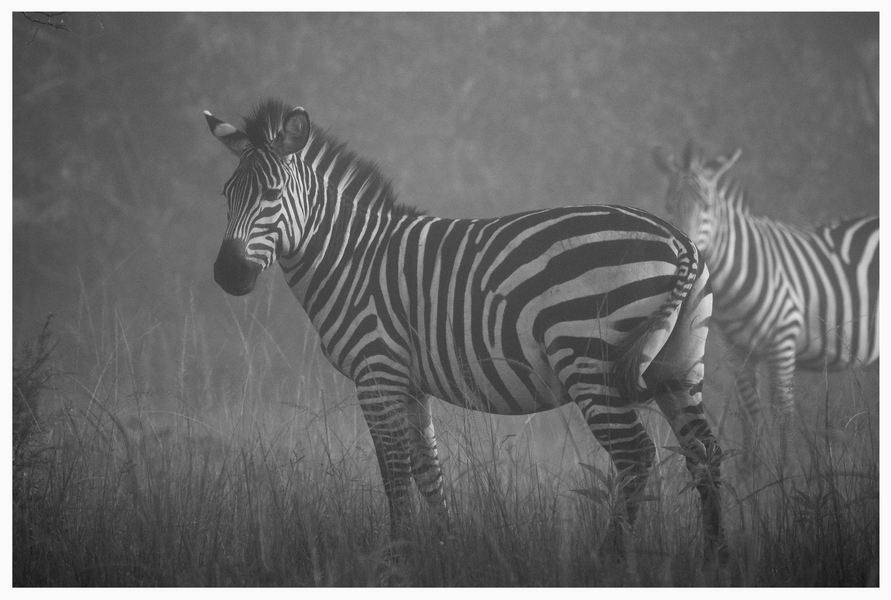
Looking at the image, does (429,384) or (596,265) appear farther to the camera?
(429,384)

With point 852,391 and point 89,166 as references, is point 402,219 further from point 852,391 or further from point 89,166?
point 852,391

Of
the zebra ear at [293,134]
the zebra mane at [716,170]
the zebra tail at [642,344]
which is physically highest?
the zebra ear at [293,134]

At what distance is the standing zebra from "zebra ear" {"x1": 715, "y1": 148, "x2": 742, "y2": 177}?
0.65m

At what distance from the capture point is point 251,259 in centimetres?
321

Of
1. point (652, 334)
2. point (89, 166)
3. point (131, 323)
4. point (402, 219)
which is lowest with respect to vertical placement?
point (652, 334)

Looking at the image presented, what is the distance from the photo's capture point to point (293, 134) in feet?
10.8

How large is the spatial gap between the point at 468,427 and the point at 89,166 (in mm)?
2069

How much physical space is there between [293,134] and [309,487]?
1454 millimetres

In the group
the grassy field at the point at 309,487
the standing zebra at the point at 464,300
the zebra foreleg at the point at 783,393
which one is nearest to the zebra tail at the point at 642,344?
the standing zebra at the point at 464,300

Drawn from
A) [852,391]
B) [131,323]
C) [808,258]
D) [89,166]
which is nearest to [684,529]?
[852,391]

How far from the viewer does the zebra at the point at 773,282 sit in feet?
11.2

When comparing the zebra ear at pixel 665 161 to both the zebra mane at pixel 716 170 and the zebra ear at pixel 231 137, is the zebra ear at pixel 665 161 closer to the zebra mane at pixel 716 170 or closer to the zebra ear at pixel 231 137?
the zebra mane at pixel 716 170

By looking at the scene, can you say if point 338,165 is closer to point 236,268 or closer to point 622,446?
point 236,268

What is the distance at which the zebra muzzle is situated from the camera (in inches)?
126
